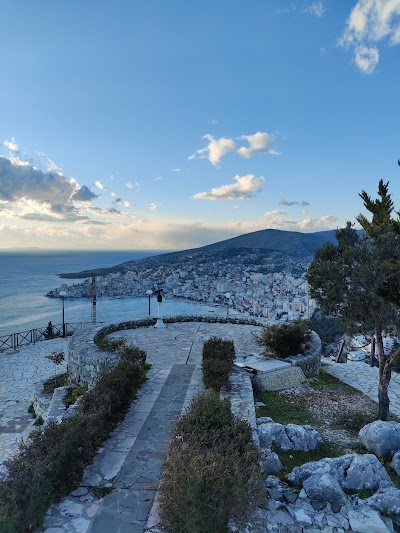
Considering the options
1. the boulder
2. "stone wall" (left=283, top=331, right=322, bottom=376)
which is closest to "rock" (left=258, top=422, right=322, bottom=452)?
the boulder

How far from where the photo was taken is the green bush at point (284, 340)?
12.0m

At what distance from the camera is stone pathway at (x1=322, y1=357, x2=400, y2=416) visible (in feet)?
35.8

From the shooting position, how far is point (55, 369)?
15.6 meters

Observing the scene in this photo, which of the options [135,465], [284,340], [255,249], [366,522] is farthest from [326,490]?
[255,249]

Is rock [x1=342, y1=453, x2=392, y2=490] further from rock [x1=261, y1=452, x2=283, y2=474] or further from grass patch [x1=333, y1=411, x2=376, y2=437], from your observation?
grass patch [x1=333, y1=411, x2=376, y2=437]

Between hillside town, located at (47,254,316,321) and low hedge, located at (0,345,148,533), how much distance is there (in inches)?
690

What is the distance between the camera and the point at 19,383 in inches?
567

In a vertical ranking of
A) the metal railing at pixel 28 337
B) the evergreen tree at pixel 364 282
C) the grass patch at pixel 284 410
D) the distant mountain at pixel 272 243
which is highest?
the distant mountain at pixel 272 243

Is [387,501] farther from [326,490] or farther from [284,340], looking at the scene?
[284,340]

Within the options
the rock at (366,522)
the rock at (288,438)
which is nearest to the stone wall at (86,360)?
the rock at (288,438)

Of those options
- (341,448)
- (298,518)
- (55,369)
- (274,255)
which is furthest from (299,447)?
(274,255)

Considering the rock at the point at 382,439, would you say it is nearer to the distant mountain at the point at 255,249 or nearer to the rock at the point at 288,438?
the rock at the point at 288,438

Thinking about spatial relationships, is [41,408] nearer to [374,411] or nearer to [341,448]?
[341,448]

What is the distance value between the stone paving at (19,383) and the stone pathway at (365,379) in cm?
1044
